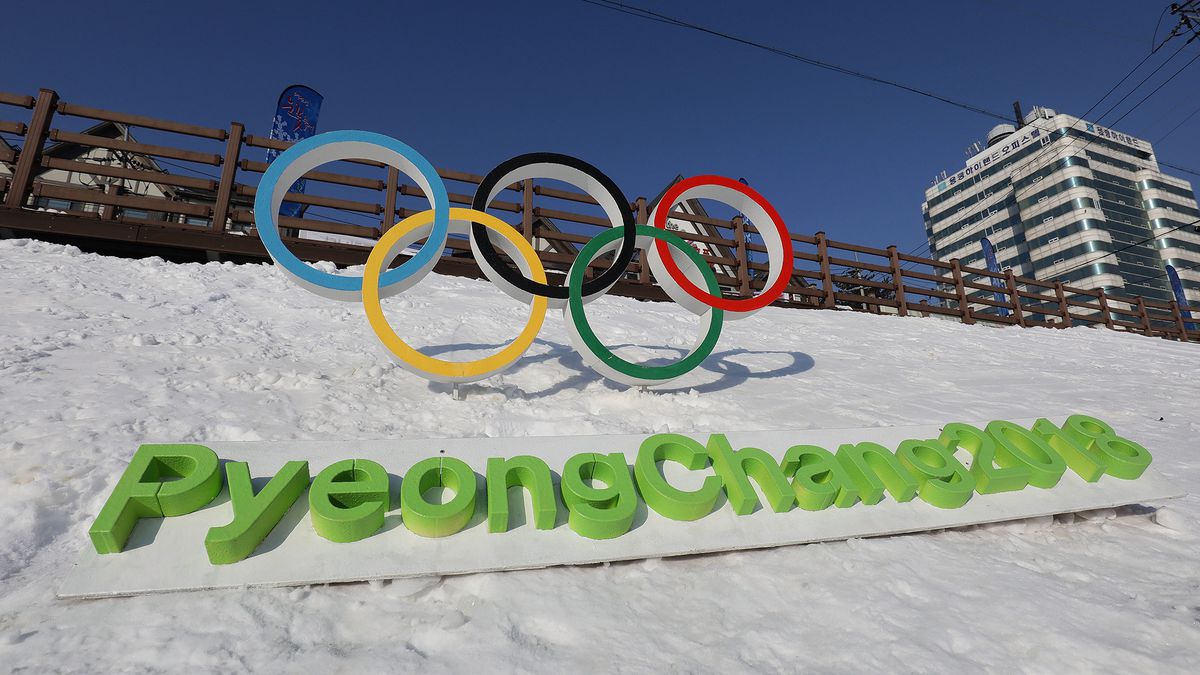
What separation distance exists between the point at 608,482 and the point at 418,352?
6.17 ft

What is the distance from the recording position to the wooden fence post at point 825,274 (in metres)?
9.73

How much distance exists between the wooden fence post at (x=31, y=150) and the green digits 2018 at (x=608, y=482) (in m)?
6.35

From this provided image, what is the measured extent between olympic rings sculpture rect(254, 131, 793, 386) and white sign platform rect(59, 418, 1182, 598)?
1070 mm

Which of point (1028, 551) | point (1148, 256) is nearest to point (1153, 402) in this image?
point (1028, 551)

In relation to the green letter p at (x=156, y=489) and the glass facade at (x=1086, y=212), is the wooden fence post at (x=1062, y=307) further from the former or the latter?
the glass facade at (x=1086, y=212)

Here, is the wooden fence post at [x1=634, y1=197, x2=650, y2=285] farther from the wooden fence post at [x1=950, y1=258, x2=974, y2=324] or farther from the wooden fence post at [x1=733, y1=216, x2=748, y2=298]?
the wooden fence post at [x1=950, y1=258, x2=974, y2=324]

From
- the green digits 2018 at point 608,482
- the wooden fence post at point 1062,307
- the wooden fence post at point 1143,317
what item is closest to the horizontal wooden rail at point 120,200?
the green digits 2018 at point 608,482

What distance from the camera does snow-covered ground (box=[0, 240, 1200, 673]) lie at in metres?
1.63

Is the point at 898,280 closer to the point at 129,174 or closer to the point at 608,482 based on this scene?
the point at 608,482

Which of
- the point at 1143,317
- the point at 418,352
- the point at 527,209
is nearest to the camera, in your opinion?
the point at 418,352

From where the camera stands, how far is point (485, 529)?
2.20 meters

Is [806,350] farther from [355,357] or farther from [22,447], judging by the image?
[22,447]

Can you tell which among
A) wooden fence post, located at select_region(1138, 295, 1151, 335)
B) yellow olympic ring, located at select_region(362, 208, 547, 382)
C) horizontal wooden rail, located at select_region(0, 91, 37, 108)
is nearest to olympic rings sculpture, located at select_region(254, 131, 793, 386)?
yellow olympic ring, located at select_region(362, 208, 547, 382)

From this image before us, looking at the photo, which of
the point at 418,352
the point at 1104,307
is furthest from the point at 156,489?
the point at 1104,307
